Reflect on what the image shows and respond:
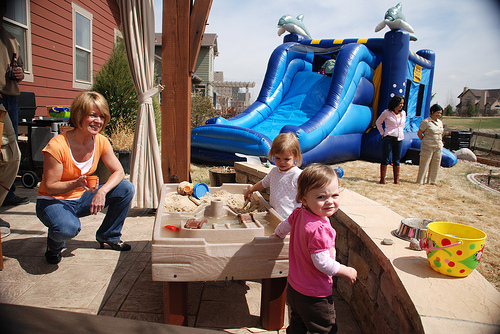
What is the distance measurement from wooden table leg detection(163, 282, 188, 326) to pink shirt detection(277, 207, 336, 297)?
2.02 feet

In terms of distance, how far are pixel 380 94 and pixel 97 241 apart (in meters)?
8.38

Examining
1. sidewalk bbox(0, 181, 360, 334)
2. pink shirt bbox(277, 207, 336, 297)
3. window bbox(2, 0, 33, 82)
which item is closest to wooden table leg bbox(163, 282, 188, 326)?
sidewalk bbox(0, 181, 360, 334)

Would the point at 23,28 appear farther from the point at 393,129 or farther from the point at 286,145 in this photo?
the point at 393,129

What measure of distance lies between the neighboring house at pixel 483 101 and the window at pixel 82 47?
149ft

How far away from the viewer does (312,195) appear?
1.73 metres

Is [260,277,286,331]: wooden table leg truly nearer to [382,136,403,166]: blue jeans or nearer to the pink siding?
[382,136,403,166]: blue jeans

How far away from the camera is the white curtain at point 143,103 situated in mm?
3699

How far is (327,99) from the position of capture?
820 centimetres

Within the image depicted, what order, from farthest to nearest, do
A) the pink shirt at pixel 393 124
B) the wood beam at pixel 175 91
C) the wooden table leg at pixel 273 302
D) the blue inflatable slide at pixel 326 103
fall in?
1. the blue inflatable slide at pixel 326 103
2. the pink shirt at pixel 393 124
3. the wood beam at pixel 175 91
4. the wooden table leg at pixel 273 302

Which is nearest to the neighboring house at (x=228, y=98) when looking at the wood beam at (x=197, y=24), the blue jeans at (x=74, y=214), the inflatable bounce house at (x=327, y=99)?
the inflatable bounce house at (x=327, y=99)

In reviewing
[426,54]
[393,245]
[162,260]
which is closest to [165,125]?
[162,260]

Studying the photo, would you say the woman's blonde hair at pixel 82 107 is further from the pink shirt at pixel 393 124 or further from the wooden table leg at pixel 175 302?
the pink shirt at pixel 393 124

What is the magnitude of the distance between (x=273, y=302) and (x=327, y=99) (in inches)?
272

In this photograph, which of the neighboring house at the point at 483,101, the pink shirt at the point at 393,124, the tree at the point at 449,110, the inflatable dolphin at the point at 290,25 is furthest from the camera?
the tree at the point at 449,110
